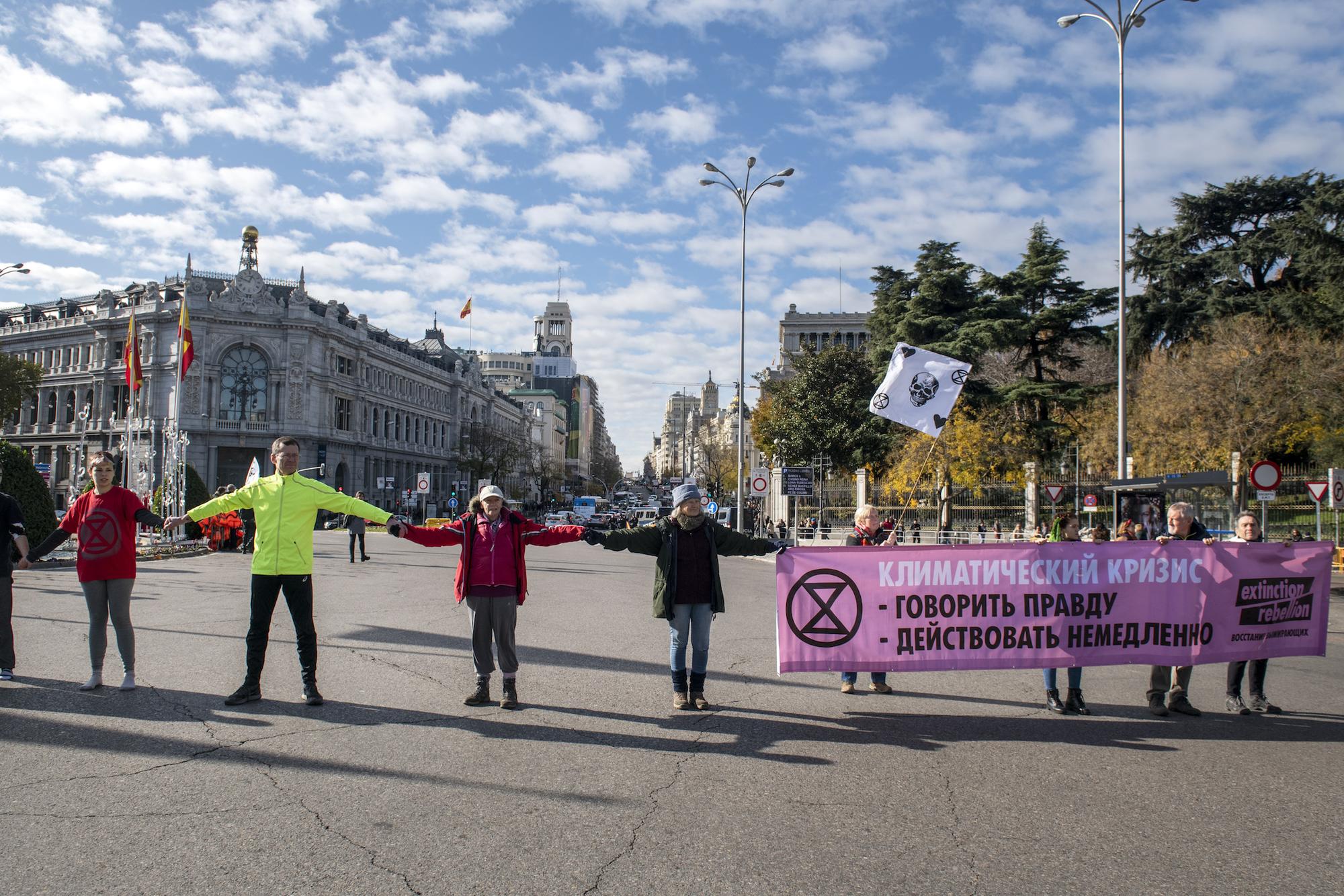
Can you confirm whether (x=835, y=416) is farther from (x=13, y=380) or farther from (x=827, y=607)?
(x=13, y=380)

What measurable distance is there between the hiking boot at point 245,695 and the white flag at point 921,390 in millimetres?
9534

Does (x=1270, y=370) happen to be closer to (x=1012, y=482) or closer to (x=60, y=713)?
(x=1012, y=482)

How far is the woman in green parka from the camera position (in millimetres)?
6965

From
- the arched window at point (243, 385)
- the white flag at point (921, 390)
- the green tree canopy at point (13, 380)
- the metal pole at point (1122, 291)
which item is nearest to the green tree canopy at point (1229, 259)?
the metal pole at point (1122, 291)

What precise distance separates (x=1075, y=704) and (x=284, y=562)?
6.27 metres

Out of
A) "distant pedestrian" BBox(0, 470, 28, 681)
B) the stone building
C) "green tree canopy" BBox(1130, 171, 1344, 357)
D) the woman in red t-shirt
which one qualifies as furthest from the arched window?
the woman in red t-shirt

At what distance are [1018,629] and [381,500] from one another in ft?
256

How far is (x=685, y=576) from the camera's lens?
6.98 metres

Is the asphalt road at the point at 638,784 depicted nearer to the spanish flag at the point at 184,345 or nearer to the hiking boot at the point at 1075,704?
the hiking boot at the point at 1075,704

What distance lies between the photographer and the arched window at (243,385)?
67.0m

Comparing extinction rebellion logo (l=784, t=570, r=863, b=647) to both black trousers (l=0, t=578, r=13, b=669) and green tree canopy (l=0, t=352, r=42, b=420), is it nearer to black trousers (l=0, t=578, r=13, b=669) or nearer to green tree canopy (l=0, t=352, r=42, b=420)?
black trousers (l=0, t=578, r=13, b=669)

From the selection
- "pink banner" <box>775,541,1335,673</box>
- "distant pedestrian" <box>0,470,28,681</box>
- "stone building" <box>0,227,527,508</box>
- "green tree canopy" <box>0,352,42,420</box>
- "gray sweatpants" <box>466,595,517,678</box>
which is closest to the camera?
"gray sweatpants" <box>466,595,517,678</box>

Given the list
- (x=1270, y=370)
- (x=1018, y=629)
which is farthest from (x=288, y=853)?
(x=1270, y=370)

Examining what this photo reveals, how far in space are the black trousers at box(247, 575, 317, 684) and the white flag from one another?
9150 millimetres
